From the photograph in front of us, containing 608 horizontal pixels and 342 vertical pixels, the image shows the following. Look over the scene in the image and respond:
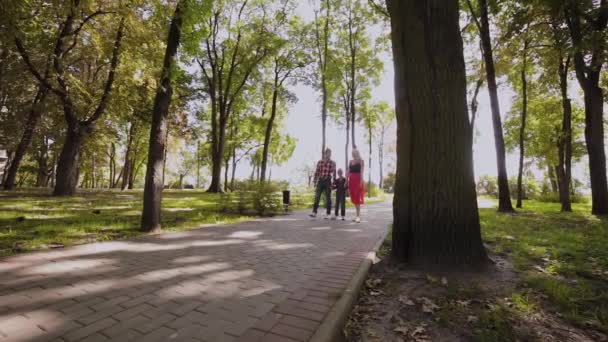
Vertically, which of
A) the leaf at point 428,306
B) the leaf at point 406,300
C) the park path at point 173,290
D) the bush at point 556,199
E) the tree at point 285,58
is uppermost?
the tree at point 285,58

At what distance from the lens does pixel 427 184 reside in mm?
3623

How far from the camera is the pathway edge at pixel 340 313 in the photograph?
6.91 ft

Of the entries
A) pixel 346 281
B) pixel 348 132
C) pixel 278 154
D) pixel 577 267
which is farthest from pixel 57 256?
pixel 278 154

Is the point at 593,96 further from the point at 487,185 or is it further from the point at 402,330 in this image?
the point at 487,185

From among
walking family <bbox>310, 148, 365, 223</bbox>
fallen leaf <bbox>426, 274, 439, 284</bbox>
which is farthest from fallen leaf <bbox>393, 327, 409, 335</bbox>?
walking family <bbox>310, 148, 365, 223</bbox>

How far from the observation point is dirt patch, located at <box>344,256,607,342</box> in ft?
7.41

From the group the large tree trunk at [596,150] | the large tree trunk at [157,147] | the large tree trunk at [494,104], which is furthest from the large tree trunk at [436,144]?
the large tree trunk at [596,150]

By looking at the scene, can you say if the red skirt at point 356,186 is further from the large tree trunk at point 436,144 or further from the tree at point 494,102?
the tree at point 494,102

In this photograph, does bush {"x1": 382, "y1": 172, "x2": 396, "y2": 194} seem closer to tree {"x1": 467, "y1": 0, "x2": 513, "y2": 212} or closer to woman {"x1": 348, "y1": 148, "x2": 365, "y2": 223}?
tree {"x1": 467, "y1": 0, "x2": 513, "y2": 212}

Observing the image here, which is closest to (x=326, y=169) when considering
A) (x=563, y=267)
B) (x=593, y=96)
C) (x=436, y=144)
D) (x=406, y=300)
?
(x=436, y=144)

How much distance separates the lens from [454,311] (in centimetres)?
259

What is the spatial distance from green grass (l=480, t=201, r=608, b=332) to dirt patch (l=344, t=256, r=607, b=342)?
11cm

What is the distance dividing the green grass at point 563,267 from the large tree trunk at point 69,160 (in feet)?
51.9

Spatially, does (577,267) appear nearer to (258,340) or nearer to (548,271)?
(548,271)
